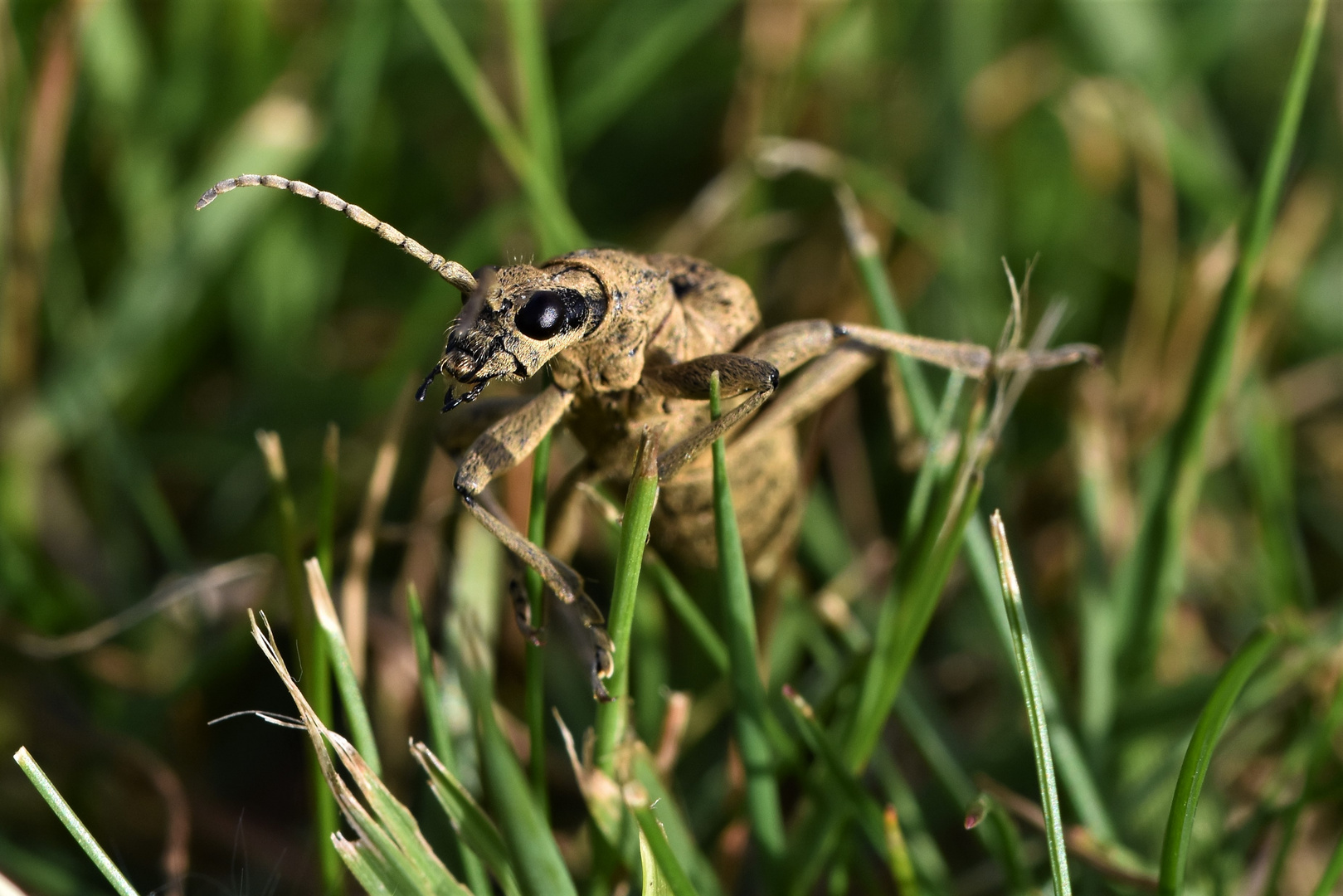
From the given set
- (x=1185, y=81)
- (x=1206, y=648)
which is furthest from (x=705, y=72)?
(x=1206, y=648)

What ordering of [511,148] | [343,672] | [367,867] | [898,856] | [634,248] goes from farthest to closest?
[634,248] < [511,148] < [898,856] < [343,672] < [367,867]

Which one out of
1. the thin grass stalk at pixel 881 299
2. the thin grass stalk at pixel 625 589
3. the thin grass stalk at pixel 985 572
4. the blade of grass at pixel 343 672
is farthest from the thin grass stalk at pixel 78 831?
the thin grass stalk at pixel 881 299

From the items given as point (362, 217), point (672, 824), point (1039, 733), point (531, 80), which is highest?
point (531, 80)

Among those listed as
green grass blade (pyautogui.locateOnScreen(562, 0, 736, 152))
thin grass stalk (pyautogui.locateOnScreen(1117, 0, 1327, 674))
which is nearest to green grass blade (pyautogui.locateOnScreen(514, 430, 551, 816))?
thin grass stalk (pyautogui.locateOnScreen(1117, 0, 1327, 674))

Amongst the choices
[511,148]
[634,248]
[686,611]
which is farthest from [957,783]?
[634,248]

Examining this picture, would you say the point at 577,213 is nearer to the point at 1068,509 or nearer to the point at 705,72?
the point at 705,72

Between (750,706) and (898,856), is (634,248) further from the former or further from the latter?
(898,856)

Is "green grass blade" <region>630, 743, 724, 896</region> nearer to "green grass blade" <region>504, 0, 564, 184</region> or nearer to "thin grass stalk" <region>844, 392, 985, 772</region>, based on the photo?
"thin grass stalk" <region>844, 392, 985, 772</region>

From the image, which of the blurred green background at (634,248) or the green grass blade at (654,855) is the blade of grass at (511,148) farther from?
the green grass blade at (654,855)

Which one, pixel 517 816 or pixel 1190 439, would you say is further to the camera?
pixel 1190 439
